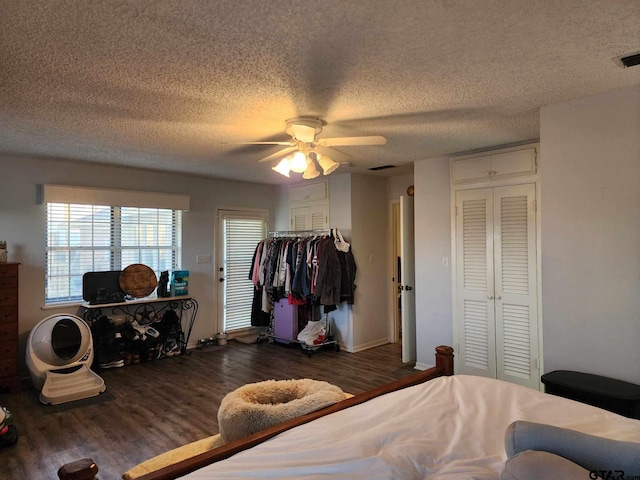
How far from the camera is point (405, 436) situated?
1.54 metres

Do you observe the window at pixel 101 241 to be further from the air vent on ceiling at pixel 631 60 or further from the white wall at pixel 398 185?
the air vent on ceiling at pixel 631 60

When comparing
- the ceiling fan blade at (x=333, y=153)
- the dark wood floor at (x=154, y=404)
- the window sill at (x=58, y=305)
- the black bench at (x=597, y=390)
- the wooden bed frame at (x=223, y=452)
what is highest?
the ceiling fan blade at (x=333, y=153)

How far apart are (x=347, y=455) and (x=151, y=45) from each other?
1949mm

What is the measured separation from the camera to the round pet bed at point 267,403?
5.36 ft

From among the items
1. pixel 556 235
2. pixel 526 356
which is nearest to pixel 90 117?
pixel 556 235

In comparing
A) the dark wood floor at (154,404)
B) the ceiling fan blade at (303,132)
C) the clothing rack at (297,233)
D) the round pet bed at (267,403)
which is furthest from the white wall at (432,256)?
the round pet bed at (267,403)

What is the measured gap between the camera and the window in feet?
15.1

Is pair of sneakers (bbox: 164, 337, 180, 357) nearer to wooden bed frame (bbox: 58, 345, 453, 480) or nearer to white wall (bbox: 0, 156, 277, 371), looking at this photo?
white wall (bbox: 0, 156, 277, 371)

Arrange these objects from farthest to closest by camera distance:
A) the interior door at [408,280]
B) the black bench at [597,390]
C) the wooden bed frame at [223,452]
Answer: the interior door at [408,280] < the black bench at [597,390] < the wooden bed frame at [223,452]

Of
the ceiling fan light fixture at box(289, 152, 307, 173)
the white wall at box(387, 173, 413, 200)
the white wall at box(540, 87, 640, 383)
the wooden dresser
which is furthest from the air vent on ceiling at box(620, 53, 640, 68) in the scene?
the wooden dresser

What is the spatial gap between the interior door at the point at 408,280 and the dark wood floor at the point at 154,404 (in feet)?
0.83

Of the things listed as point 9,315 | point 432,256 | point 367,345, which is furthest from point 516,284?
point 9,315

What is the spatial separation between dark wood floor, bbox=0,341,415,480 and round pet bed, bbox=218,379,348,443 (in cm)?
137

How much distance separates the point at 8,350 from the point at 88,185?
190cm
